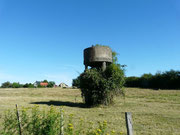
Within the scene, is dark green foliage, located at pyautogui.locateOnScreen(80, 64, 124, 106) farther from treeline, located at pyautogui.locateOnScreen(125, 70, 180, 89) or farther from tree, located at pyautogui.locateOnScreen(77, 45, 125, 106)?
treeline, located at pyautogui.locateOnScreen(125, 70, 180, 89)

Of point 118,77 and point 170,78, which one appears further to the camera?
point 170,78

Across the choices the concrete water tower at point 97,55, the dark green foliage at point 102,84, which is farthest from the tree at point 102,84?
the concrete water tower at point 97,55

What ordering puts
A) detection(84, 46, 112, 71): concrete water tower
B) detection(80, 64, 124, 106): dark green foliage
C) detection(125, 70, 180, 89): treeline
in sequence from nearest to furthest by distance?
detection(80, 64, 124, 106): dark green foliage
detection(84, 46, 112, 71): concrete water tower
detection(125, 70, 180, 89): treeline

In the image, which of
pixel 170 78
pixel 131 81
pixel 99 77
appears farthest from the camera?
pixel 131 81

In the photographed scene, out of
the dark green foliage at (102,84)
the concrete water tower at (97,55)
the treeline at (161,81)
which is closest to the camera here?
the dark green foliage at (102,84)

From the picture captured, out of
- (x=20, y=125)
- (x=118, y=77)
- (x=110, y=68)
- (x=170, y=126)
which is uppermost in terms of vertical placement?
(x=110, y=68)

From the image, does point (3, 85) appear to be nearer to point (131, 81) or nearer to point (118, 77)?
point (131, 81)

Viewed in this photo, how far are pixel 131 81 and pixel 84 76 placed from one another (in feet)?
108

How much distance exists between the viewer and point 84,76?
13883 mm

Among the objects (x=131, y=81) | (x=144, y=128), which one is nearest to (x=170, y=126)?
(x=144, y=128)

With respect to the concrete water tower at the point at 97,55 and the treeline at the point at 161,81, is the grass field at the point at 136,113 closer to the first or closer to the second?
Answer: the concrete water tower at the point at 97,55

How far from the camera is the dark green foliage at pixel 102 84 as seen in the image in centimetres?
1339

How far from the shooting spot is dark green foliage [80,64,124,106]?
1339 centimetres

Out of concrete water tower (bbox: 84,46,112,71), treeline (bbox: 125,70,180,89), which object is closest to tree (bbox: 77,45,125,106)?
concrete water tower (bbox: 84,46,112,71)
